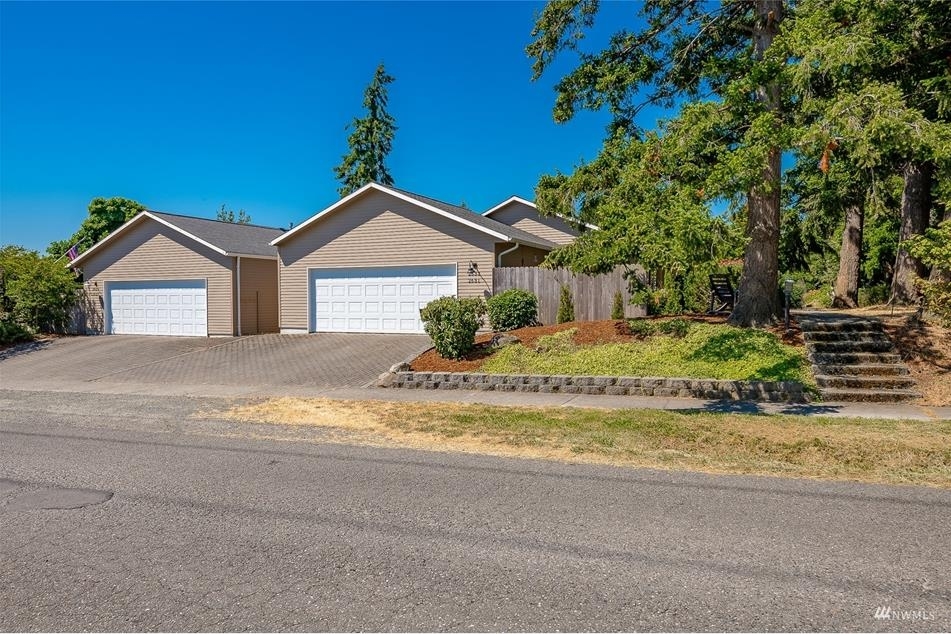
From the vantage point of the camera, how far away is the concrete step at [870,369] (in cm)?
1108

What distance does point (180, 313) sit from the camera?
78.6 feet

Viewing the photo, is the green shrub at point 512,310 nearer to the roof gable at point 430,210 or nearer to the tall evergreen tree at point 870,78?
the roof gable at point 430,210

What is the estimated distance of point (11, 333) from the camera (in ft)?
74.0

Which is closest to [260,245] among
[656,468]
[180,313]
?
[180,313]

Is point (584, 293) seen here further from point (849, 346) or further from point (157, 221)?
point (157, 221)

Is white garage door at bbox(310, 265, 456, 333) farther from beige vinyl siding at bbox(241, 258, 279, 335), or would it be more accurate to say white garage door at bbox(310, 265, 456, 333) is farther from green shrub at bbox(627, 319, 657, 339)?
green shrub at bbox(627, 319, 657, 339)

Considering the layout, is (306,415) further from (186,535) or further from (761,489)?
(761,489)

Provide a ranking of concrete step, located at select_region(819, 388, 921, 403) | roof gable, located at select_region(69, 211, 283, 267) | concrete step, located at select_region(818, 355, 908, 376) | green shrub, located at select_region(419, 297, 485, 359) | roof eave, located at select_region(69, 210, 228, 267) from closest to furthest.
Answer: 1. concrete step, located at select_region(819, 388, 921, 403)
2. concrete step, located at select_region(818, 355, 908, 376)
3. green shrub, located at select_region(419, 297, 485, 359)
4. roof eave, located at select_region(69, 210, 228, 267)
5. roof gable, located at select_region(69, 211, 283, 267)

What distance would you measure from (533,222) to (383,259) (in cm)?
979

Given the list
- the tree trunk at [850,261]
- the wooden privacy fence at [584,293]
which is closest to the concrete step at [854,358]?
the wooden privacy fence at [584,293]

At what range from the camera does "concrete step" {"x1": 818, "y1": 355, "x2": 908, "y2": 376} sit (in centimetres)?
1108

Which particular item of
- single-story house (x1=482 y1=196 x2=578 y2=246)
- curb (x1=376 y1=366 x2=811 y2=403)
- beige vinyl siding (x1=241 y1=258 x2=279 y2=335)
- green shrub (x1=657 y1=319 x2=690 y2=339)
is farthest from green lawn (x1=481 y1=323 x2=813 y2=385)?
single-story house (x1=482 y1=196 x2=578 y2=246)

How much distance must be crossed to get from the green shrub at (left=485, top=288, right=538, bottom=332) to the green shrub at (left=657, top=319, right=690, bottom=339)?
4181 mm

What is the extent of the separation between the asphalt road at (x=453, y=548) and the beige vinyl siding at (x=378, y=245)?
13.1 metres
